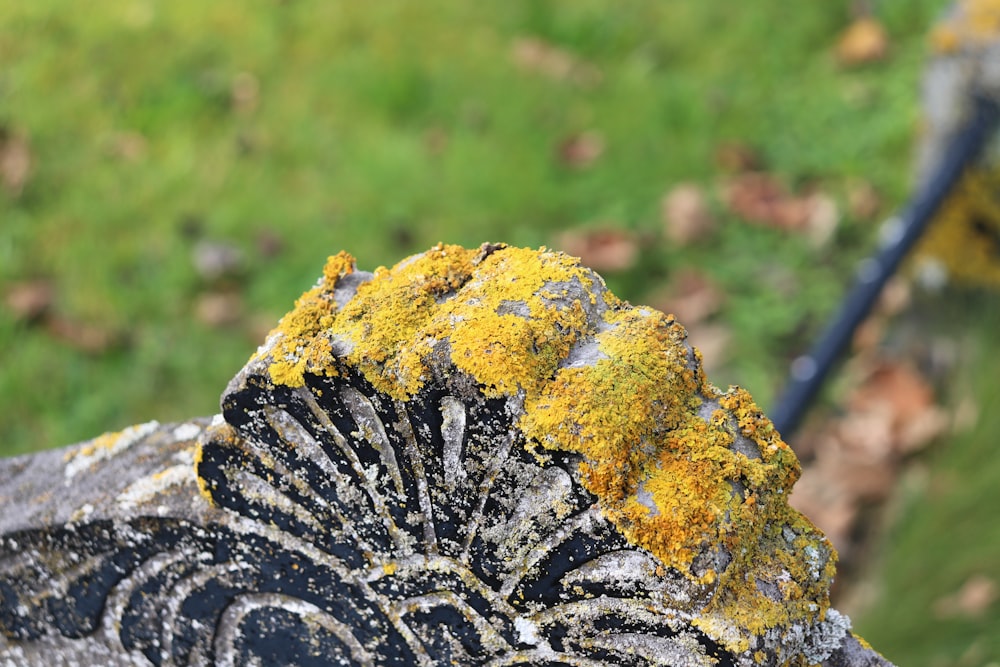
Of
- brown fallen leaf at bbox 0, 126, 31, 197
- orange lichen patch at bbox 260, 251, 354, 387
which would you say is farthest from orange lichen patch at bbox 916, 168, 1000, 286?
brown fallen leaf at bbox 0, 126, 31, 197

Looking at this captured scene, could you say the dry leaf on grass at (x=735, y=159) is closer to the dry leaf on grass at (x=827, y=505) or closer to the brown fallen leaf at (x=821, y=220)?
the brown fallen leaf at (x=821, y=220)

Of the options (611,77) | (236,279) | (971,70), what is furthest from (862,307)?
(236,279)

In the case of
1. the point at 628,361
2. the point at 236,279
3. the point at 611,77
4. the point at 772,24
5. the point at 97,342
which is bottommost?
the point at 628,361

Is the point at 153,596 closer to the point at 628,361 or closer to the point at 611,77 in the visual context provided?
the point at 628,361

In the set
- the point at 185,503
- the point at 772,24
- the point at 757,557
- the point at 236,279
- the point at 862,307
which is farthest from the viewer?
the point at 772,24

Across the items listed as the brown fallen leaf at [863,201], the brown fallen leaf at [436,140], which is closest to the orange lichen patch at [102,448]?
the brown fallen leaf at [436,140]

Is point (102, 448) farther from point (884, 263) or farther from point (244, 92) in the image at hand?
point (244, 92)

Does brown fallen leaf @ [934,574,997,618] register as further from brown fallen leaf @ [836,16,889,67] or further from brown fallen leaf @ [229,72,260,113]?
brown fallen leaf @ [229,72,260,113]
